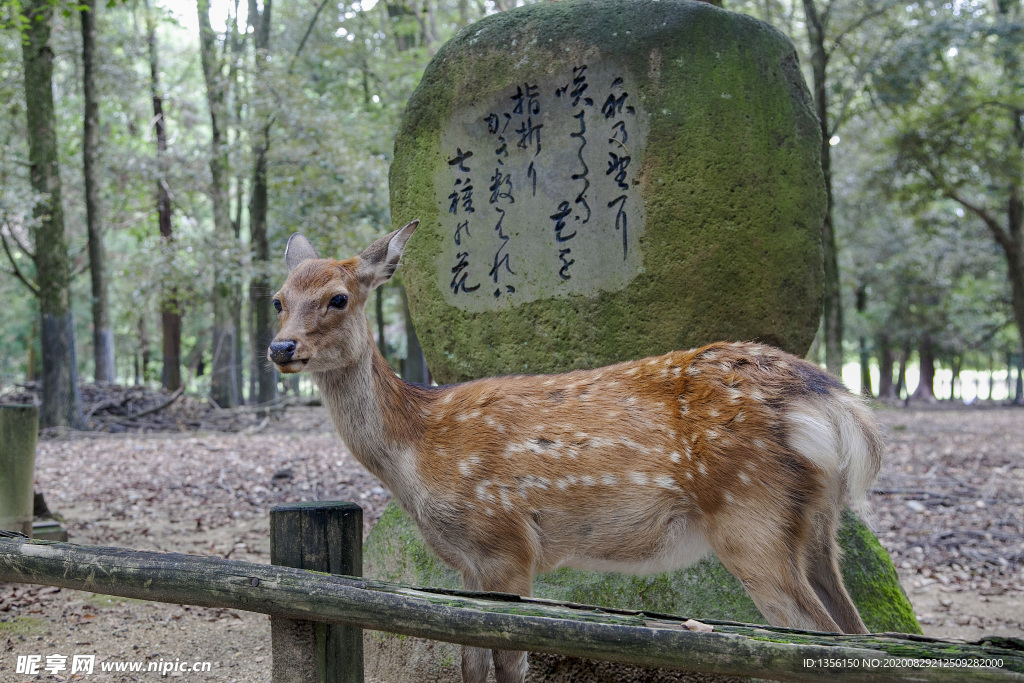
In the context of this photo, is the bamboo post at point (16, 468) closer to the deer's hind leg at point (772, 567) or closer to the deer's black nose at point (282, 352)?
the deer's black nose at point (282, 352)

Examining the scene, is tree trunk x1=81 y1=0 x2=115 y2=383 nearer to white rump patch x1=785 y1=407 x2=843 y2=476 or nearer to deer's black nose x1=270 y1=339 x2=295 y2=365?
deer's black nose x1=270 y1=339 x2=295 y2=365

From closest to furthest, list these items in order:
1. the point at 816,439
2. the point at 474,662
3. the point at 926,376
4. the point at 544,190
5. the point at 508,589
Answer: the point at 816,439 → the point at 508,589 → the point at 474,662 → the point at 544,190 → the point at 926,376

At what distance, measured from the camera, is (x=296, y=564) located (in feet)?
8.54

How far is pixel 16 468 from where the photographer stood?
4984 millimetres

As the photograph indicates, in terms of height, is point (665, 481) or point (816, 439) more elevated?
point (816, 439)

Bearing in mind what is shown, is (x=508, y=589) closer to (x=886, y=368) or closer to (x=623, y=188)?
(x=623, y=188)

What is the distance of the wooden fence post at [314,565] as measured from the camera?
2568 mm

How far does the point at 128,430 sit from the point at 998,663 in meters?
12.7

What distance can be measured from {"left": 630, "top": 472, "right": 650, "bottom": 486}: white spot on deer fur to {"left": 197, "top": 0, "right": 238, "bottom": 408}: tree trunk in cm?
1288

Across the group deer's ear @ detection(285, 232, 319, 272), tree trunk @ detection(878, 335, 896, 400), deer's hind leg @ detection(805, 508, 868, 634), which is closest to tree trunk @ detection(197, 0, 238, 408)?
deer's ear @ detection(285, 232, 319, 272)

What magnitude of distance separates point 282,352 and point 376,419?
497 millimetres

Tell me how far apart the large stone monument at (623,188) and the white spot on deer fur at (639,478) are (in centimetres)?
129

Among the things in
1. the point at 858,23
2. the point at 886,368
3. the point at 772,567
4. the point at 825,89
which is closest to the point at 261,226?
the point at 825,89

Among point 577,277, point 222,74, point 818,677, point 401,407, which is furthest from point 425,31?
point 818,677
